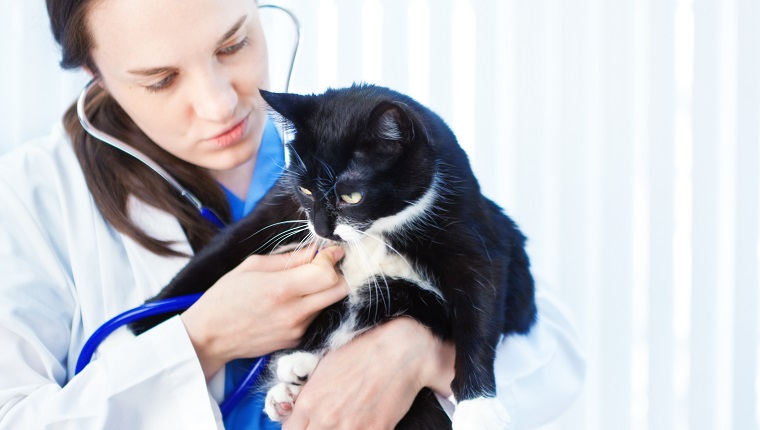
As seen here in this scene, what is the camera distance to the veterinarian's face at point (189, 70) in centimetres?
102

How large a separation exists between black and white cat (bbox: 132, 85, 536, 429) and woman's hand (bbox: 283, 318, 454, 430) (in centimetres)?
4

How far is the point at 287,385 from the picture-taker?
997 mm

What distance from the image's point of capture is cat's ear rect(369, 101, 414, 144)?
88 centimetres

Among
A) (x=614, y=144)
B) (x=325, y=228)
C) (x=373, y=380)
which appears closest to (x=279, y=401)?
(x=373, y=380)

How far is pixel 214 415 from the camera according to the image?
3.11 ft

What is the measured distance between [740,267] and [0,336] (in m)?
1.71

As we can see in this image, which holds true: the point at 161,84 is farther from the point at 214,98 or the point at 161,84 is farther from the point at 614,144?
the point at 614,144

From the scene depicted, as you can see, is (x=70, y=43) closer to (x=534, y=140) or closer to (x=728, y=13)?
(x=534, y=140)

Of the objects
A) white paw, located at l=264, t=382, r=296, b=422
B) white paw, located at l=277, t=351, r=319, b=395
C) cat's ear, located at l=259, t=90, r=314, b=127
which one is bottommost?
A: white paw, located at l=264, t=382, r=296, b=422

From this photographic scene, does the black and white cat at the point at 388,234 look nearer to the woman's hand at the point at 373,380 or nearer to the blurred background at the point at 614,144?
the woman's hand at the point at 373,380

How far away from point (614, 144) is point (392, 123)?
104 centimetres

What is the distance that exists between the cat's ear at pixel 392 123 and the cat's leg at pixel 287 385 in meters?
0.35

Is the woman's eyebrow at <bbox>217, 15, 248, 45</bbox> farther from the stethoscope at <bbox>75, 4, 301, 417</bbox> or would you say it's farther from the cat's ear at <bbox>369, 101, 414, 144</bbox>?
the cat's ear at <bbox>369, 101, 414, 144</bbox>

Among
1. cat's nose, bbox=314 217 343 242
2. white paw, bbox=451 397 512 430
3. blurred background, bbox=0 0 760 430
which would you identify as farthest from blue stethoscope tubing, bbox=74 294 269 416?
blurred background, bbox=0 0 760 430
